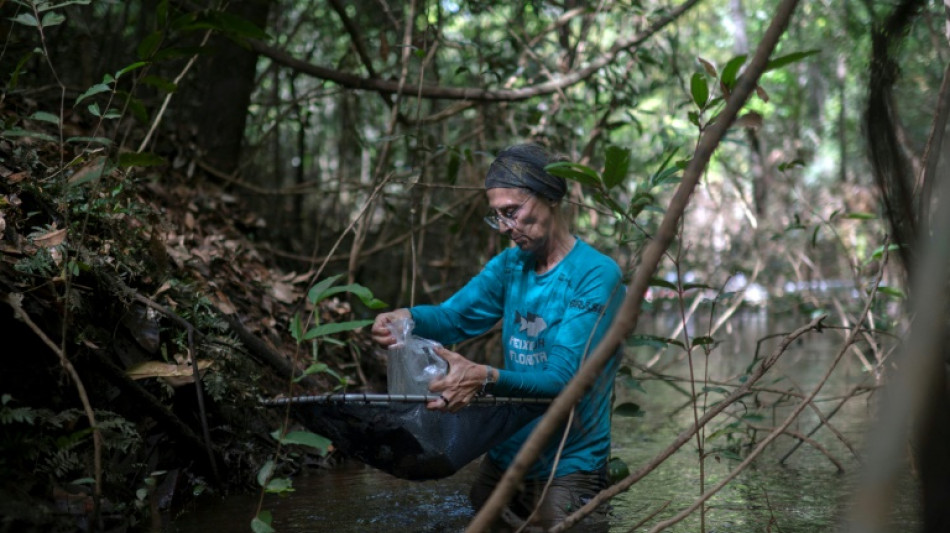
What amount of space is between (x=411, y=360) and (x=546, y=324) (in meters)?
0.52

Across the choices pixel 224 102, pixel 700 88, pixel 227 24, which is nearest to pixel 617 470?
pixel 700 88

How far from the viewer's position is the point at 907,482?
398 cm

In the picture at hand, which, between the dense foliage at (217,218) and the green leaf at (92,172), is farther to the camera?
the green leaf at (92,172)

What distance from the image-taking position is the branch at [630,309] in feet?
5.57

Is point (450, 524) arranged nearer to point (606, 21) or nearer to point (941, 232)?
point (941, 232)

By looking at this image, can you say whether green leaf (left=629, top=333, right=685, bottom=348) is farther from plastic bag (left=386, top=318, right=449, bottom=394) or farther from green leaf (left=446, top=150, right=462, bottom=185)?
green leaf (left=446, top=150, right=462, bottom=185)

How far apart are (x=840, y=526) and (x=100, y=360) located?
2.71 m

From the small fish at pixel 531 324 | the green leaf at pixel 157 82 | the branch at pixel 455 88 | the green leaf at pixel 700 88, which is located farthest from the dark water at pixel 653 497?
the branch at pixel 455 88

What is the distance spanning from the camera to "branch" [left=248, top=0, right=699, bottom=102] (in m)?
5.53

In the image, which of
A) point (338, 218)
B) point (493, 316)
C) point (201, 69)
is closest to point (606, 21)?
point (338, 218)

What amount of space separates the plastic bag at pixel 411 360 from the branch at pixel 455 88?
7.71ft

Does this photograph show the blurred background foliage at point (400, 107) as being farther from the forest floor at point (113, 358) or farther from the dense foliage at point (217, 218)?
the forest floor at point (113, 358)

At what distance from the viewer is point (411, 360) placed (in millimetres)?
3260

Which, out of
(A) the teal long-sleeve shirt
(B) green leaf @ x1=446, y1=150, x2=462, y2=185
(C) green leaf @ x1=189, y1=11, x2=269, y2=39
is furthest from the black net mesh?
(B) green leaf @ x1=446, y1=150, x2=462, y2=185
